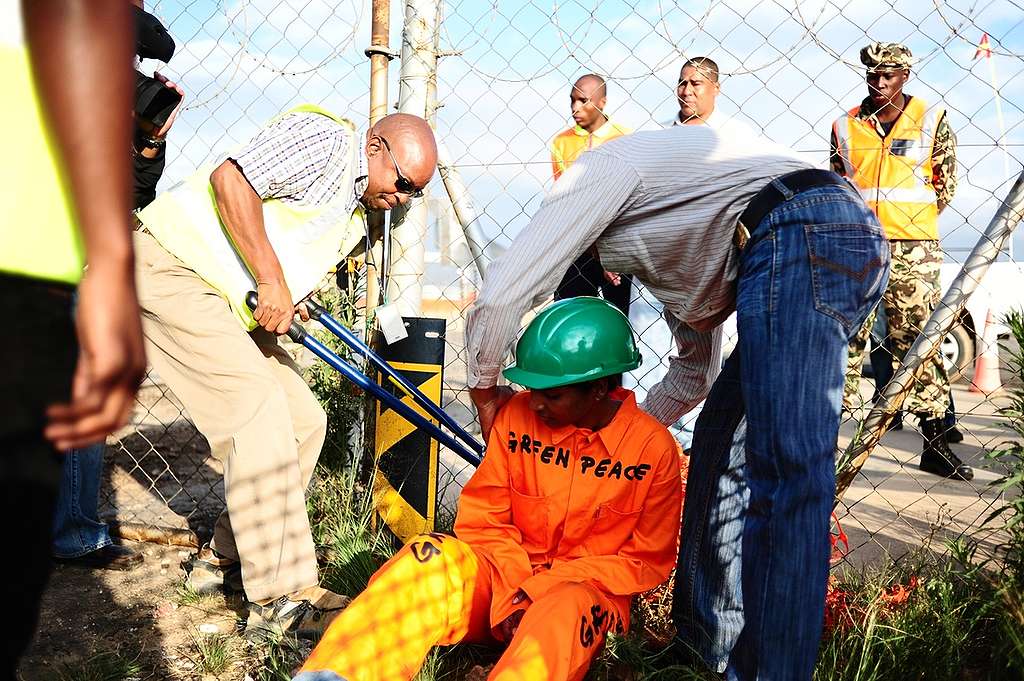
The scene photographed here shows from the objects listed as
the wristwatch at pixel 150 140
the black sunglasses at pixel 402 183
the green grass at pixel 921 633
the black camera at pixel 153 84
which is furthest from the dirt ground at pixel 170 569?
the black camera at pixel 153 84

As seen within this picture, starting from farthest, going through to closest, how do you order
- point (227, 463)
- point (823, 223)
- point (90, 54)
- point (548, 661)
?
point (227, 463)
point (548, 661)
point (823, 223)
point (90, 54)

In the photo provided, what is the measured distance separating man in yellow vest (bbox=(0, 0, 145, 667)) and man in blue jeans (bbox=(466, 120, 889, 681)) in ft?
4.35

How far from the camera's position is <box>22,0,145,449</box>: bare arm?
798 mm

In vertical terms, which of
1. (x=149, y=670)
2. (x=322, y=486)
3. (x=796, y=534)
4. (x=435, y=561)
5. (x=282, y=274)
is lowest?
(x=149, y=670)

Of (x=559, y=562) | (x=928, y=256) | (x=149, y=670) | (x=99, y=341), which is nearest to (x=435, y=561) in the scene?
(x=559, y=562)

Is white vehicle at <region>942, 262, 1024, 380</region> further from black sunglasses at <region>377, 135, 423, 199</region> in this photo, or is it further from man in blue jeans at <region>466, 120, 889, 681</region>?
man in blue jeans at <region>466, 120, 889, 681</region>

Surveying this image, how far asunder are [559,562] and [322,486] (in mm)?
1529

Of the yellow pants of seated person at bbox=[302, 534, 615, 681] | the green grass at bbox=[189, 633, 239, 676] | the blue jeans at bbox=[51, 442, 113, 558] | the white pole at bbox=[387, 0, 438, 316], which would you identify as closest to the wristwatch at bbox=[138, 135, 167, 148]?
the white pole at bbox=[387, 0, 438, 316]

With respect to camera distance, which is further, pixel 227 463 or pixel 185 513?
pixel 185 513

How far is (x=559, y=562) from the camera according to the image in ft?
8.06

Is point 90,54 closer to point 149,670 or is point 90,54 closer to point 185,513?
point 149,670

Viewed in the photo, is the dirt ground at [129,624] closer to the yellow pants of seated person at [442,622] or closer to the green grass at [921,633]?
the green grass at [921,633]

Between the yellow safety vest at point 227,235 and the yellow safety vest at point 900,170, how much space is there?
2660 millimetres

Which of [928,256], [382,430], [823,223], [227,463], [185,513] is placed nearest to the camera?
[823,223]
